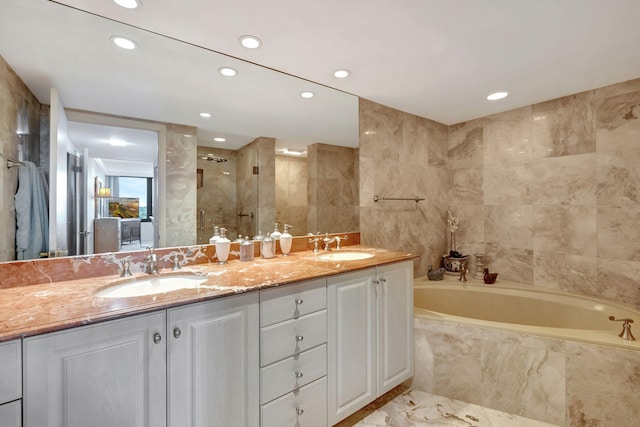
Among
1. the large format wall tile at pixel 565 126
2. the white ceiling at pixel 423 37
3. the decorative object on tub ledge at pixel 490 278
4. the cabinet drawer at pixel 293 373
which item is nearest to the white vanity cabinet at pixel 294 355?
the cabinet drawer at pixel 293 373

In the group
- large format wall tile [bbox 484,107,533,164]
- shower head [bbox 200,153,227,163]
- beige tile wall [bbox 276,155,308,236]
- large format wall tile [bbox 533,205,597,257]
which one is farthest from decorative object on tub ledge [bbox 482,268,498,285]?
shower head [bbox 200,153,227,163]

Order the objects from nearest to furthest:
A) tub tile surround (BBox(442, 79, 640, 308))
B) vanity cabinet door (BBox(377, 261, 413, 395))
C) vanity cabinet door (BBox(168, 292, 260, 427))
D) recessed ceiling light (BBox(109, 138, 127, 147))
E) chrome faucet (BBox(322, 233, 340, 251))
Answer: vanity cabinet door (BBox(168, 292, 260, 427)), recessed ceiling light (BBox(109, 138, 127, 147)), vanity cabinet door (BBox(377, 261, 413, 395)), tub tile surround (BBox(442, 79, 640, 308)), chrome faucet (BBox(322, 233, 340, 251))

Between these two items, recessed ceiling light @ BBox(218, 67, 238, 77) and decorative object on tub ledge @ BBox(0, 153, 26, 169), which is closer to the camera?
decorative object on tub ledge @ BBox(0, 153, 26, 169)

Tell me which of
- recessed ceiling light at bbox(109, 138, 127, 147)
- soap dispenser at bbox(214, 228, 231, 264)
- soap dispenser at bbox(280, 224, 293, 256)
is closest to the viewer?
recessed ceiling light at bbox(109, 138, 127, 147)

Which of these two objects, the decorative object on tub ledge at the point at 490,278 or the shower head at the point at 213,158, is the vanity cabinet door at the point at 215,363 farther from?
the decorative object on tub ledge at the point at 490,278

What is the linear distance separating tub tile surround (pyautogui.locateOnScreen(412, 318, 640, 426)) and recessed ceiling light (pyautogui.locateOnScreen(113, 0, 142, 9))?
2453 mm

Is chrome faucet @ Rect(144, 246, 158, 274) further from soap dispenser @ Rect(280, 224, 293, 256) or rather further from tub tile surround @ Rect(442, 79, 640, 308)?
tub tile surround @ Rect(442, 79, 640, 308)

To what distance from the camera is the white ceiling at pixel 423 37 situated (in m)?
1.29

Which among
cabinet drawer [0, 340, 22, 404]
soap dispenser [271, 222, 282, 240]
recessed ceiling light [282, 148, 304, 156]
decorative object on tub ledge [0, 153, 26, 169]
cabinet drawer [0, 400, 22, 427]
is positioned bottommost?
cabinet drawer [0, 400, 22, 427]

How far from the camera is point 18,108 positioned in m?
1.25

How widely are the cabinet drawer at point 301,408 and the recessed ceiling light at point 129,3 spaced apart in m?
1.91

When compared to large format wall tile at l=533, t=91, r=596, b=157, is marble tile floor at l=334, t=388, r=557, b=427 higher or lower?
lower

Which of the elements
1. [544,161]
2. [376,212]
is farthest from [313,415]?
[544,161]

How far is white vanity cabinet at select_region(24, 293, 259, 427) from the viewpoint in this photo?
854 mm
